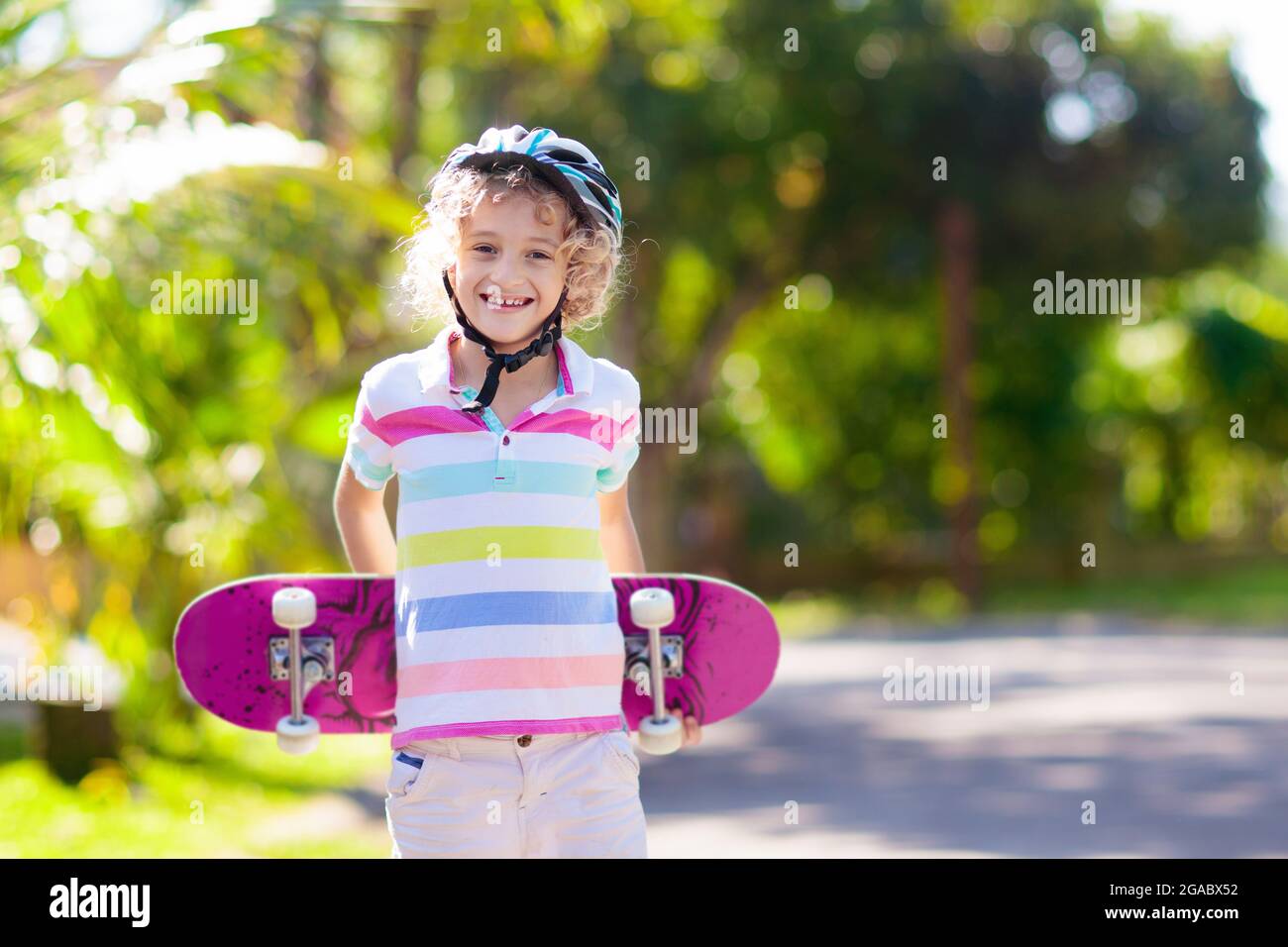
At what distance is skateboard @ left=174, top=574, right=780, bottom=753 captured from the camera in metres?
2.82

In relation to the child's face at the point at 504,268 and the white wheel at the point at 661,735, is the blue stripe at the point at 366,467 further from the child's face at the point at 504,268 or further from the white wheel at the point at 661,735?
the white wheel at the point at 661,735

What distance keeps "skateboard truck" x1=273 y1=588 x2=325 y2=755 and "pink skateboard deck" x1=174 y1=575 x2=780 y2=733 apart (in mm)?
80

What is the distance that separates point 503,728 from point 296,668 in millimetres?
424

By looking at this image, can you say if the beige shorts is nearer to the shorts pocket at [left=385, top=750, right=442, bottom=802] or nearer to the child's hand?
the shorts pocket at [left=385, top=750, right=442, bottom=802]

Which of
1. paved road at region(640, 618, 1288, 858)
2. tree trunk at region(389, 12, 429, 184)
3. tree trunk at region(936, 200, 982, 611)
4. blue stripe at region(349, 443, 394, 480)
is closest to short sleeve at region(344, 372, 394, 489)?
blue stripe at region(349, 443, 394, 480)

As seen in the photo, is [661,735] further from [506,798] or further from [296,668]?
[296,668]

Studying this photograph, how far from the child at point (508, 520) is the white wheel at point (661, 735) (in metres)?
0.12

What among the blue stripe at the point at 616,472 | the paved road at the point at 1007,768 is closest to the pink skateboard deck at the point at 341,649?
the blue stripe at the point at 616,472

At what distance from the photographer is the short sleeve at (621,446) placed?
264 centimetres

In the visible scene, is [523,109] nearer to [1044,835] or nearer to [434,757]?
[1044,835]

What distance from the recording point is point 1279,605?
2034 centimetres
